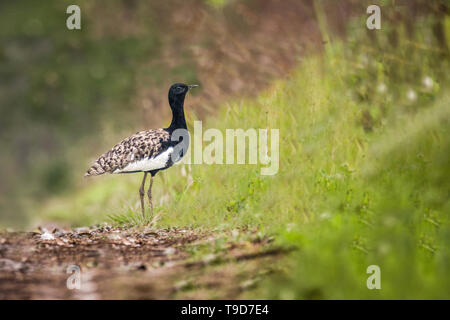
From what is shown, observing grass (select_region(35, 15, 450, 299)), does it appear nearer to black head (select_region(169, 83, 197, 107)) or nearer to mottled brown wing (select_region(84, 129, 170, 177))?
mottled brown wing (select_region(84, 129, 170, 177))

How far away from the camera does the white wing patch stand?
15.3 ft

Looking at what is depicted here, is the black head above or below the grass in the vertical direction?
above

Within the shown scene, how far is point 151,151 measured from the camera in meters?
4.70

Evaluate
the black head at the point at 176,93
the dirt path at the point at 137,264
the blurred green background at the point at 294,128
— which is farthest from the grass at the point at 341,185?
the black head at the point at 176,93

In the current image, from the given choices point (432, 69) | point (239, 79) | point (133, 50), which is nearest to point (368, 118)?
point (432, 69)

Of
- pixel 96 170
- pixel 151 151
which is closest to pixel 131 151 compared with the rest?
pixel 151 151

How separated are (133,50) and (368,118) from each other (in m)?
5.91

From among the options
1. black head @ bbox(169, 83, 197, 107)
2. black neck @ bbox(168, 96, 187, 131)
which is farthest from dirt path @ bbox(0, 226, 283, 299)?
black head @ bbox(169, 83, 197, 107)

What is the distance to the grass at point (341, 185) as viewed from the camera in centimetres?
309

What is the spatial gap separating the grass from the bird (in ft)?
1.09

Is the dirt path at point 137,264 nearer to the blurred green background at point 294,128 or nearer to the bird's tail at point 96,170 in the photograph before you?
the blurred green background at point 294,128

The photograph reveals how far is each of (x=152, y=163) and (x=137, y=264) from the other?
1116 millimetres

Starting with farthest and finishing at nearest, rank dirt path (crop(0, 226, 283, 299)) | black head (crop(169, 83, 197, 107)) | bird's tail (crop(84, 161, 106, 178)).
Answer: black head (crop(169, 83, 197, 107))
bird's tail (crop(84, 161, 106, 178))
dirt path (crop(0, 226, 283, 299))

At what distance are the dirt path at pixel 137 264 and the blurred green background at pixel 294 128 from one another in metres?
0.21
